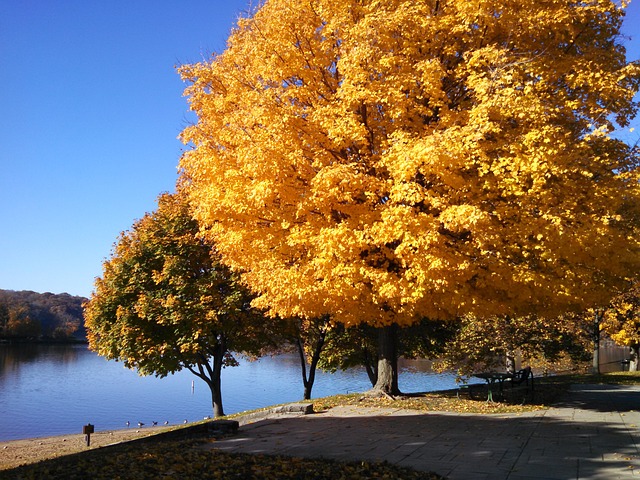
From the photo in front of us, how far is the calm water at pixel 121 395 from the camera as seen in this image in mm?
27859

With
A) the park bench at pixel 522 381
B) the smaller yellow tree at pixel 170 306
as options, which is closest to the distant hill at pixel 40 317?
the smaller yellow tree at pixel 170 306

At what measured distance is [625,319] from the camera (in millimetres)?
29078

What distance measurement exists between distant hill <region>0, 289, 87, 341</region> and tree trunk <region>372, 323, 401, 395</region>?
272 feet

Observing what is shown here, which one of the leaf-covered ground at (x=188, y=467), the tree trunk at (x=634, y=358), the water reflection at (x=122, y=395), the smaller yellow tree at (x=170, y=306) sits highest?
the smaller yellow tree at (x=170, y=306)

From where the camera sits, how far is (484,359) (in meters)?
21.6

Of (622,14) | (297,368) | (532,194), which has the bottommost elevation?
(297,368)

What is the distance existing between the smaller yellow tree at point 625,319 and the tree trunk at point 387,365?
60.3 feet

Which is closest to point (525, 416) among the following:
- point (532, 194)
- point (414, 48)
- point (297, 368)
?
point (532, 194)

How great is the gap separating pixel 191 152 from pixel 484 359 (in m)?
15.6

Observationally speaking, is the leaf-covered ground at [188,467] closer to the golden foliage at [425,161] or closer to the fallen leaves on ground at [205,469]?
the fallen leaves on ground at [205,469]

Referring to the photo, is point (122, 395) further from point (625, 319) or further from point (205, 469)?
point (205, 469)

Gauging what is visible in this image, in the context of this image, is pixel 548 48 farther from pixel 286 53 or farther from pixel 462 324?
pixel 462 324

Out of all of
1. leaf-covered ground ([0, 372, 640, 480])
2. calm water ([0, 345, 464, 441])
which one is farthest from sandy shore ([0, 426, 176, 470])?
leaf-covered ground ([0, 372, 640, 480])

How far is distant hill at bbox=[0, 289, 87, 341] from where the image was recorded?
98.2 m
